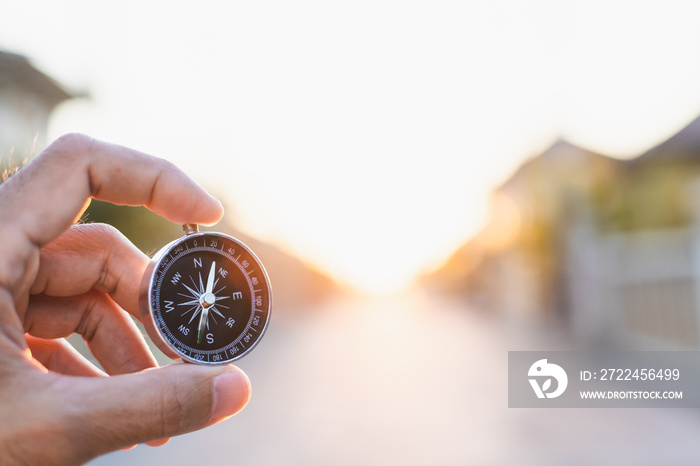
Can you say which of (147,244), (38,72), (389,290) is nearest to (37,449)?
(147,244)

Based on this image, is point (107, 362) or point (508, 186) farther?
point (508, 186)

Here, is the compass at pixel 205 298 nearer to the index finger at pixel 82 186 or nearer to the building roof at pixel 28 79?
the index finger at pixel 82 186

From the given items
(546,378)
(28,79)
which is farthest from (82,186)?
(28,79)

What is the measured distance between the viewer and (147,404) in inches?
87.0

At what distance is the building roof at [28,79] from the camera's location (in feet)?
72.5

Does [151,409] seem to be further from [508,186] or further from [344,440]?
[508,186]

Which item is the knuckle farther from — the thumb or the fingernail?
the fingernail

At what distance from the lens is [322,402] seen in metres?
8.68

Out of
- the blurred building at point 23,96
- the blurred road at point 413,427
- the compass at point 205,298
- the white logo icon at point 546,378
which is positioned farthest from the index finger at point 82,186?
the blurred building at point 23,96

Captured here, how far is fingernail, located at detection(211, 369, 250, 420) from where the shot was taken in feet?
8.02

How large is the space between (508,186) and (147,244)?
1026 inches

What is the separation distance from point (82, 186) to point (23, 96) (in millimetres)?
23522

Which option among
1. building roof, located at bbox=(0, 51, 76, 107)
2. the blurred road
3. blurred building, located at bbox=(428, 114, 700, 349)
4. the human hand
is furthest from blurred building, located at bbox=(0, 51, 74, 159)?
the human hand

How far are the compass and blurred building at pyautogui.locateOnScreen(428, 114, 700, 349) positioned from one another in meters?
9.66
